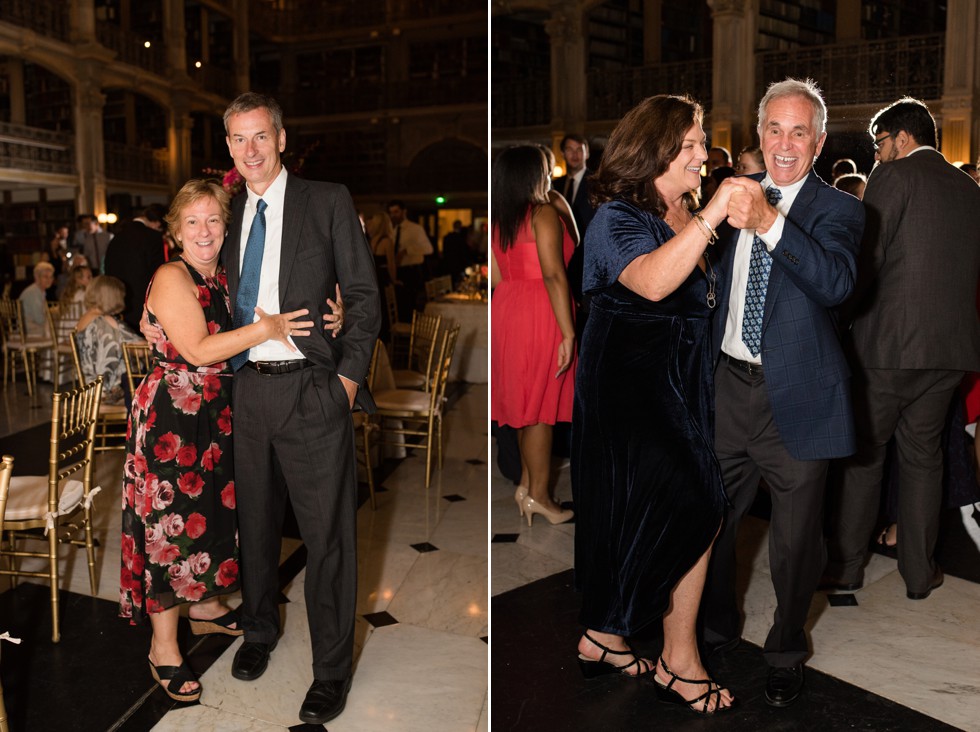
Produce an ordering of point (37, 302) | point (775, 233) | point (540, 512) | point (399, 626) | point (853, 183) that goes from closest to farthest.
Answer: point (775, 233)
point (853, 183)
point (399, 626)
point (540, 512)
point (37, 302)

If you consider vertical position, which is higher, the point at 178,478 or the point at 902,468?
the point at 178,478

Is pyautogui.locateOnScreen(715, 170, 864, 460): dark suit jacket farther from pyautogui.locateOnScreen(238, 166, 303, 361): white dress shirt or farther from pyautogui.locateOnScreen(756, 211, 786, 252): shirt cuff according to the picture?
pyautogui.locateOnScreen(238, 166, 303, 361): white dress shirt

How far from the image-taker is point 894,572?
344 cm

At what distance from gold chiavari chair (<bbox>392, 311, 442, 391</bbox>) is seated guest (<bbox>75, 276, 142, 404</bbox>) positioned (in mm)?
1738

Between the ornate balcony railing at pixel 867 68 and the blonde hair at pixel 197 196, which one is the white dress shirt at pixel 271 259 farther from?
the ornate balcony railing at pixel 867 68

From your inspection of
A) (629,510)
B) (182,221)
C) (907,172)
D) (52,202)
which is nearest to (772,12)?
(907,172)

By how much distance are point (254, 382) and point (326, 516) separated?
45 centimetres

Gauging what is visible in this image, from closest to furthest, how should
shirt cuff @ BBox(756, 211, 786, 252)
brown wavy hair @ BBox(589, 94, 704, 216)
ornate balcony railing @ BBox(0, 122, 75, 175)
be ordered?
1. shirt cuff @ BBox(756, 211, 786, 252)
2. brown wavy hair @ BBox(589, 94, 704, 216)
3. ornate balcony railing @ BBox(0, 122, 75, 175)

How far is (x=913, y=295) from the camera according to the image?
9.34ft

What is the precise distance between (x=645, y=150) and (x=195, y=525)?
5.78ft

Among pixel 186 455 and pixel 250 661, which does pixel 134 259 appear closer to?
pixel 186 455

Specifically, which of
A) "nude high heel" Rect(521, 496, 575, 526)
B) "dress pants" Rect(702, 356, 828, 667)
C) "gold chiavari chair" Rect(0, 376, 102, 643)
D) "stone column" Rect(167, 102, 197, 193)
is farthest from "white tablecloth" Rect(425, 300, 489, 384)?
"dress pants" Rect(702, 356, 828, 667)

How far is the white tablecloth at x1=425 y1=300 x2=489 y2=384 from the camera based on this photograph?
315 inches

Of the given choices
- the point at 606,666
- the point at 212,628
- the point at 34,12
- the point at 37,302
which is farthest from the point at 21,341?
the point at 606,666
